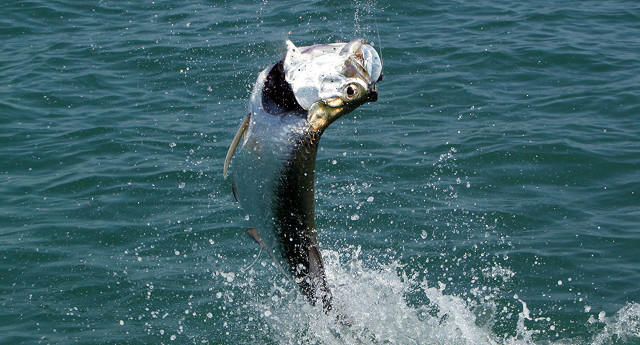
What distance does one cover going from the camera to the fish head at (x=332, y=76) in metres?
3.89

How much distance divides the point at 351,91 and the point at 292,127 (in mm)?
358

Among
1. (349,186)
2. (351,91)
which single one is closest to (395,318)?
(349,186)

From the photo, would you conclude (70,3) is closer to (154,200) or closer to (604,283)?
(154,200)

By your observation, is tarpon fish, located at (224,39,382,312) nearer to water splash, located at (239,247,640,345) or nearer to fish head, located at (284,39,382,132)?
fish head, located at (284,39,382,132)

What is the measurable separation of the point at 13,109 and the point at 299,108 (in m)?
6.84

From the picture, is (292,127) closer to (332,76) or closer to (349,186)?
(332,76)

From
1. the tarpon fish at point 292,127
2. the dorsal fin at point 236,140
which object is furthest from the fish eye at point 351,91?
the dorsal fin at point 236,140

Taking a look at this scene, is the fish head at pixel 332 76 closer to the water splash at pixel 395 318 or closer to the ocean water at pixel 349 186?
the ocean water at pixel 349 186

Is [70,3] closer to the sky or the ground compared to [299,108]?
closer to the ground

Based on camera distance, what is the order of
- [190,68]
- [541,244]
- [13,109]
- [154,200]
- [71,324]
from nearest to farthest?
[71,324], [541,244], [154,200], [13,109], [190,68]

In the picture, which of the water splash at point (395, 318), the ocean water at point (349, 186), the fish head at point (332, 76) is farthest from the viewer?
the ocean water at point (349, 186)

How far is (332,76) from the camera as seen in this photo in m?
3.90

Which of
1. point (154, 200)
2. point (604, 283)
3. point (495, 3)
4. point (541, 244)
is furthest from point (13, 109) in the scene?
point (495, 3)

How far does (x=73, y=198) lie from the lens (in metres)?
7.96
